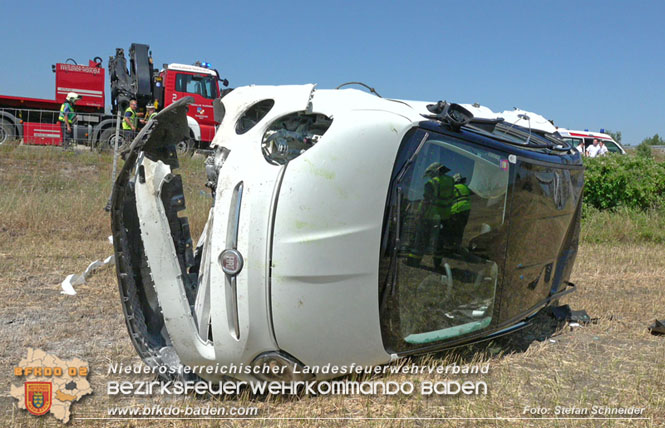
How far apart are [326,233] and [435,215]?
74 cm

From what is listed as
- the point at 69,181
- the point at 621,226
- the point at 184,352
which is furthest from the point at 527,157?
the point at 69,181

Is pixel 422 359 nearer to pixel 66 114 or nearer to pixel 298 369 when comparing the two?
pixel 298 369

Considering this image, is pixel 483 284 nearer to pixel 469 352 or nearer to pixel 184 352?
pixel 469 352

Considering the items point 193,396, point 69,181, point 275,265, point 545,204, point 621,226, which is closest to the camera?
point 275,265

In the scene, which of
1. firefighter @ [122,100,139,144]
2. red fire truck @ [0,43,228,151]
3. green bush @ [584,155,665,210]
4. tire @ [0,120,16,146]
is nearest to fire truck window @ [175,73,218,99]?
red fire truck @ [0,43,228,151]

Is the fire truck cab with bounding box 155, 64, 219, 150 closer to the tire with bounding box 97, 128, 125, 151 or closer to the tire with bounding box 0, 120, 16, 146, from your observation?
the tire with bounding box 97, 128, 125, 151

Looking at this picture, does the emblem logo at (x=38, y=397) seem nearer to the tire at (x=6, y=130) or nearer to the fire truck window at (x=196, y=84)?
the tire at (x=6, y=130)

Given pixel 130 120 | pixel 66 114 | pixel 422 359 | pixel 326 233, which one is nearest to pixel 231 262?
pixel 326 233

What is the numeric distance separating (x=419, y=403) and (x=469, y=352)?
970mm

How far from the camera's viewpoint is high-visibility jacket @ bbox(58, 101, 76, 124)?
17.1 metres

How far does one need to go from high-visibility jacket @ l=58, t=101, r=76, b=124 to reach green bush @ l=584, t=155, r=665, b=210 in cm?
1391

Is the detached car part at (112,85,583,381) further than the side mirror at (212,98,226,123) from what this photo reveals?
No

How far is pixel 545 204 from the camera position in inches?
164

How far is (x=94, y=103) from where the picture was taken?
18.6 meters
